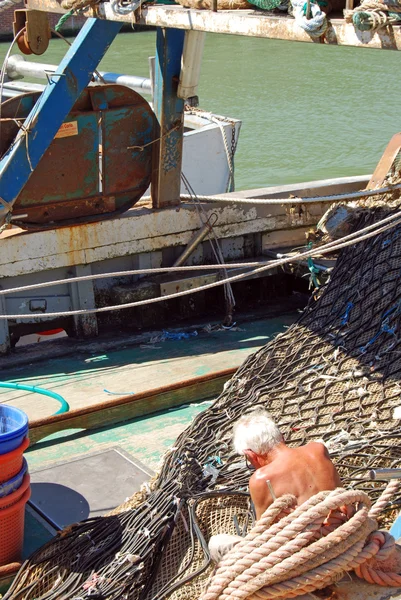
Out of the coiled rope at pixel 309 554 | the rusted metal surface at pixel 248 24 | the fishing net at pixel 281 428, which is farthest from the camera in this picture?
the rusted metal surface at pixel 248 24

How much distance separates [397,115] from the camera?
21.5 m

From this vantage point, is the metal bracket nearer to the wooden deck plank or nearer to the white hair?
the wooden deck plank

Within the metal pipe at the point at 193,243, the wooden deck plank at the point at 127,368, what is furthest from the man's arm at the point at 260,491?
the metal pipe at the point at 193,243

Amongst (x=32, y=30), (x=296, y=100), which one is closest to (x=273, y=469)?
(x=32, y=30)

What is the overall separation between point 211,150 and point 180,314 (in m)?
3.58

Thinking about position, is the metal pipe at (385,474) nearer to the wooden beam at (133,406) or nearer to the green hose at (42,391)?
the wooden beam at (133,406)

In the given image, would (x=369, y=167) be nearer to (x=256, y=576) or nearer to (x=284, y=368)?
(x=284, y=368)

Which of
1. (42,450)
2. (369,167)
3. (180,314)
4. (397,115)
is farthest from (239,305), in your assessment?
(397,115)

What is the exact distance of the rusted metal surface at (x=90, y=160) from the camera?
275 inches

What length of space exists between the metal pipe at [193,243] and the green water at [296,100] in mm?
9985

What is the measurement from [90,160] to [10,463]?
143 inches

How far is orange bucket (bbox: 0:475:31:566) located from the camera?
13.7 feet

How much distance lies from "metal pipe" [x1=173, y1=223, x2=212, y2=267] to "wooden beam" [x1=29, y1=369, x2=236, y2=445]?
5.04 ft

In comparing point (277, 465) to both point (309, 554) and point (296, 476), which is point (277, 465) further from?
point (309, 554)
